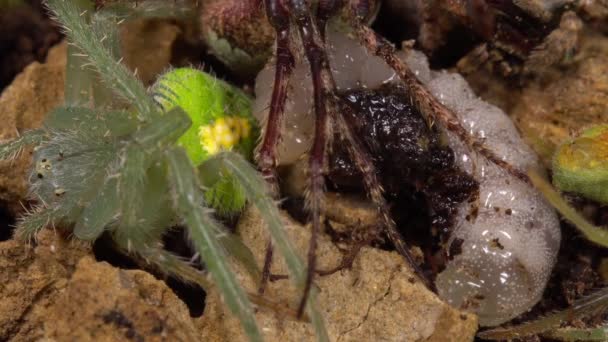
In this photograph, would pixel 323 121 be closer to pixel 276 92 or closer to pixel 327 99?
pixel 327 99

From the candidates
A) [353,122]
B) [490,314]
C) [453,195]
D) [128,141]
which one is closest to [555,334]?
[490,314]

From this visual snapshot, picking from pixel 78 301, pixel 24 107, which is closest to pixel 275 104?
pixel 78 301

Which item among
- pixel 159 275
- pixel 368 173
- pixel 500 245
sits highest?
pixel 368 173

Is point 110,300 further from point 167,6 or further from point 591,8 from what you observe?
point 591,8

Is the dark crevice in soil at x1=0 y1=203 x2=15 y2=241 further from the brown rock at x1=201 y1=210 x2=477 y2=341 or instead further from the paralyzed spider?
the paralyzed spider

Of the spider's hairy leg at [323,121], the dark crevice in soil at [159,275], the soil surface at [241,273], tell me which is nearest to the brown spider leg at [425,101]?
the spider's hairy leg at [323,121]

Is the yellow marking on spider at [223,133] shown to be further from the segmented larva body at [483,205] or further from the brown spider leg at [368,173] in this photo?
the brown spider leg at [368,173]
